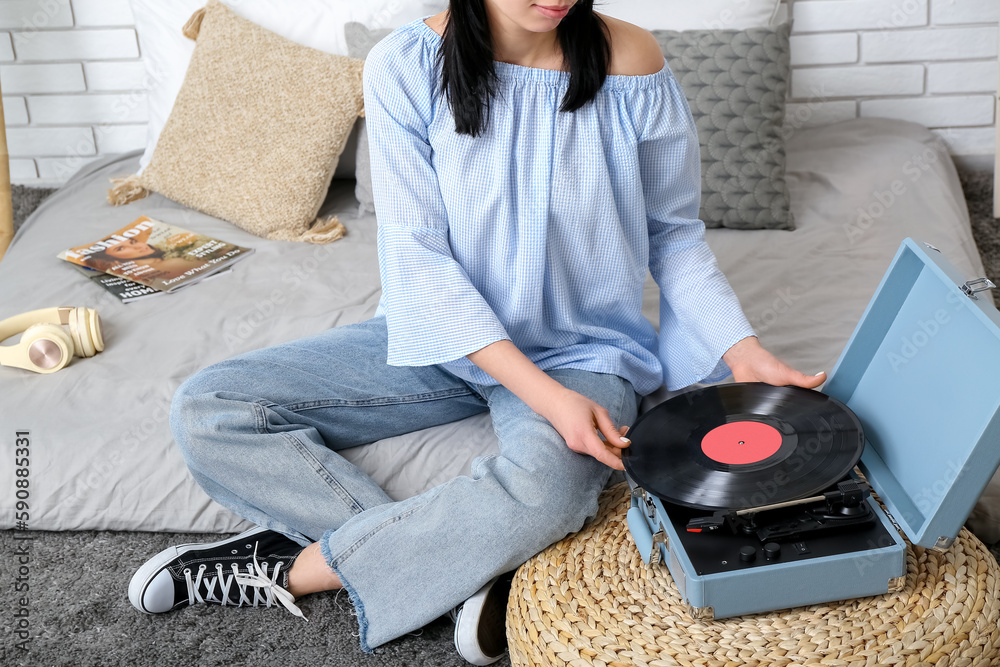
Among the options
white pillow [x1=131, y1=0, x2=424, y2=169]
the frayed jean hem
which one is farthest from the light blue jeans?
white pillow [x1=131, y1=0, x2=424, y2=169]

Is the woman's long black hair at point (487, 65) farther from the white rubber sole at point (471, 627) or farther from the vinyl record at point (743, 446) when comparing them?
the white rubber sole at point (471, 627)

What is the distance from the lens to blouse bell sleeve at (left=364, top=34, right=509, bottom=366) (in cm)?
110

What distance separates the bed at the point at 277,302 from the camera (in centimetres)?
130

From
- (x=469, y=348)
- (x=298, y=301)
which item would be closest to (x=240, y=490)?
(x=469, y=348)

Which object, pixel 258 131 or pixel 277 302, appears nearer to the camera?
pixel 277 302

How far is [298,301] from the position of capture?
159 cm

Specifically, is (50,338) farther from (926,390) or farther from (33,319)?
(926,390)

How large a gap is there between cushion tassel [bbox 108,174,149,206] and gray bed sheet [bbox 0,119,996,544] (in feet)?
0.07

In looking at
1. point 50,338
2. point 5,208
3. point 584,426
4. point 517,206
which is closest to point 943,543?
point 584,426

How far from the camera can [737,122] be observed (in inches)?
67.3

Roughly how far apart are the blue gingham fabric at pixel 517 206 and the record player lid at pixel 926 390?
7.1 inches

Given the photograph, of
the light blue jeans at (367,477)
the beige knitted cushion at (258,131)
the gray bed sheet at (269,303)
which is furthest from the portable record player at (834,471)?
the beige knitted cushion at (258,131)

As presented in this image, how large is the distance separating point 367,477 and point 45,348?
0.60 meters

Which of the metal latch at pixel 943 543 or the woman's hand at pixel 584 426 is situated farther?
the woman's hand at pixel 584 426
